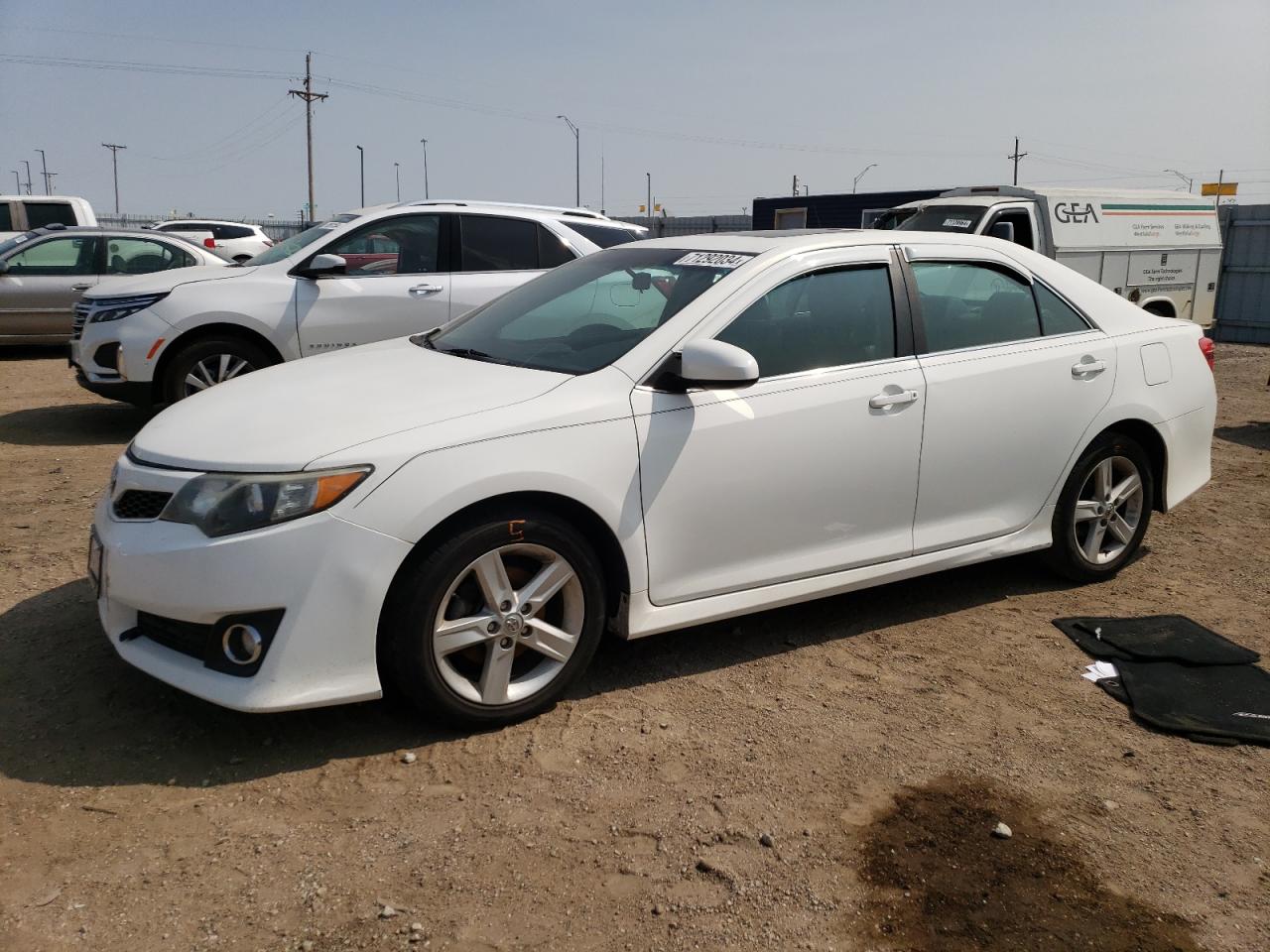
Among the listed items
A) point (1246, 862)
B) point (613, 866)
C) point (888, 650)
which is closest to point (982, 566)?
point (888, 650)

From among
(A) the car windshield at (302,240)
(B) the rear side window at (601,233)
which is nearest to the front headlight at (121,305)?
(A) the car windshield at (302,240)

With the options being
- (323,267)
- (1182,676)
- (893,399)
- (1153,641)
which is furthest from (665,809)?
(323,267)

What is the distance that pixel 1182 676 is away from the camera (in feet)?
13.9

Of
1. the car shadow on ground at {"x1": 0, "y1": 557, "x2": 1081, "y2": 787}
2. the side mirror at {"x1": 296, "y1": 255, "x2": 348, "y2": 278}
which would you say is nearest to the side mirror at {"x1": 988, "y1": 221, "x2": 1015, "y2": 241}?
the side mirror at {"x1": 296, "y1": 255, "x2": 348, "y2": 278}

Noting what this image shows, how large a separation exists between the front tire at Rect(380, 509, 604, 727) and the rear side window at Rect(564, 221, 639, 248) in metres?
5.84

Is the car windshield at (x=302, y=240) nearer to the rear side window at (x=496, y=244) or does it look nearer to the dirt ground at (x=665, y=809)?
the rear side window at (x=496, y=244)

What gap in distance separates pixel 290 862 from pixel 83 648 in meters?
1.77

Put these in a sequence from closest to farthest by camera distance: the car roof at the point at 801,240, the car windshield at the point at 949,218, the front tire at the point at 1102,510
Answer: the car roof at the point at 801,240 < the front tire at the point at 1102,510 < the car windshield at the point at 949,218

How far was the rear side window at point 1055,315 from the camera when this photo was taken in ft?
16.1

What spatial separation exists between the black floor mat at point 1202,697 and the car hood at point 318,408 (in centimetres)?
247

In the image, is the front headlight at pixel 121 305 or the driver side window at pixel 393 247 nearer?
the front headlight at pixel 121 305

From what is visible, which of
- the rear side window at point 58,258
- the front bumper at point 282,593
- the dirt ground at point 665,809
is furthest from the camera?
the rear side window at point 58,258

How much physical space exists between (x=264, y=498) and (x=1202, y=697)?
3433 mm

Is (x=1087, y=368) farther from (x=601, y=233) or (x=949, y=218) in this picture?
(x=949, y=218)
